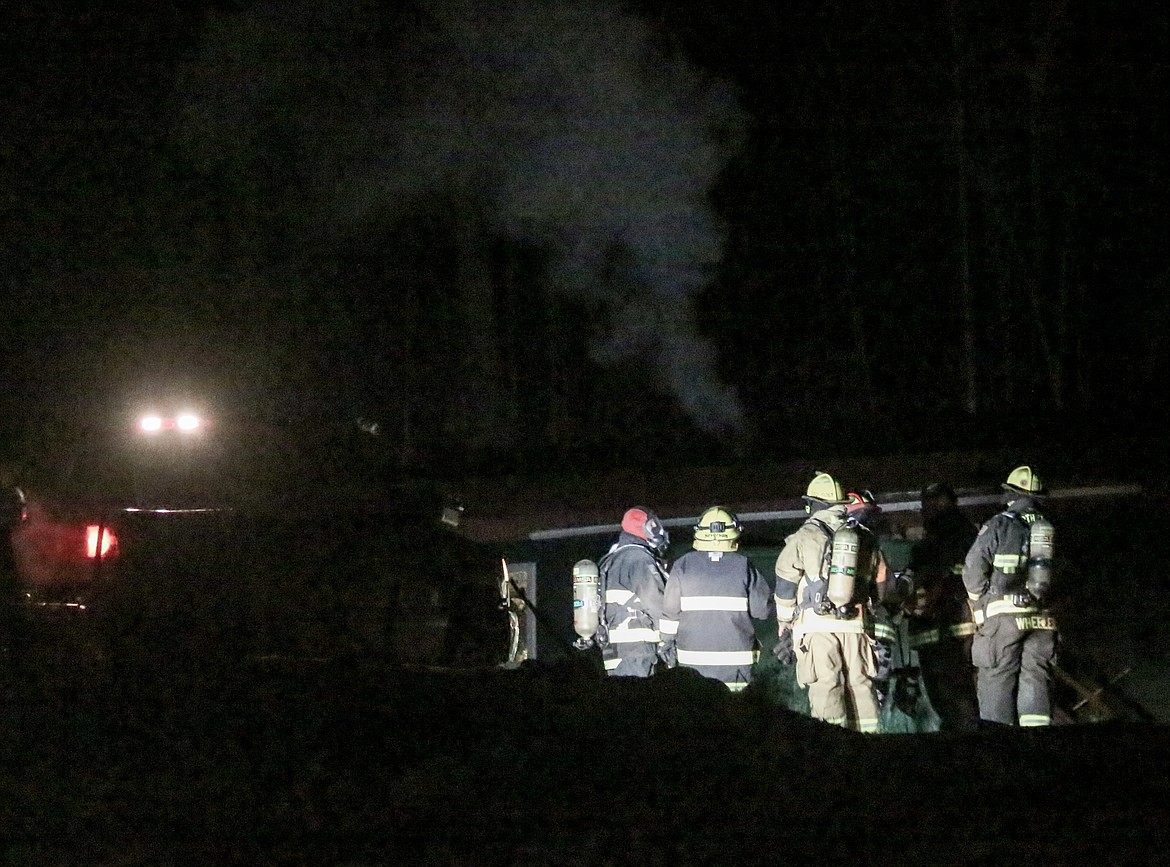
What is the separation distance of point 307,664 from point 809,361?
485 inches

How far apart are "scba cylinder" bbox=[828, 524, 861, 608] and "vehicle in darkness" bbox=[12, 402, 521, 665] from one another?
2031 mm

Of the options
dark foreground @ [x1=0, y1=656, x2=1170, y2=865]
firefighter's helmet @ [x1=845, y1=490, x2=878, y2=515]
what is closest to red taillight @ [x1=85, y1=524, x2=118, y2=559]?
dark foreground @ [x1=0, y1=656, x2=1170, y2=865]

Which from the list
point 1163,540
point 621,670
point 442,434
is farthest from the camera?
point 442,434

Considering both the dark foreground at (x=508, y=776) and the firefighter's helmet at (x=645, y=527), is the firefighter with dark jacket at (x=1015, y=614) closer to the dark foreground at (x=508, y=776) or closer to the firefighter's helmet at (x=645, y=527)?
the firefighter's helmet at (x=645, y=527)

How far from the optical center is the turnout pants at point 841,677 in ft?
22.4

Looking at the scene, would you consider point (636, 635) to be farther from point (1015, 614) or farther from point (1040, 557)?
point (1040, 557)

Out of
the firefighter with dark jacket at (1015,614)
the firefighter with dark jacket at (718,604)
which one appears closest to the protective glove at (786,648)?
the firefighter with dark jacket at (718,604)

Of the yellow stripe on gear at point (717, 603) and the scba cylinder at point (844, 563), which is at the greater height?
the scba cylinder at point (844, 563)

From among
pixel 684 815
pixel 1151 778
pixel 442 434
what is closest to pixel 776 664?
pixel 1151 778

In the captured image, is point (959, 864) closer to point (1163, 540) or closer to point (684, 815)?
point (684, 815)

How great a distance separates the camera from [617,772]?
4.09 metres

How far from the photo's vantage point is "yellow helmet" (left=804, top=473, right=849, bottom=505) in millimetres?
6980

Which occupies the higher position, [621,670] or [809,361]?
[809,361]

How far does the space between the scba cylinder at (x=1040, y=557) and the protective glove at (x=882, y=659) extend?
854 mm
